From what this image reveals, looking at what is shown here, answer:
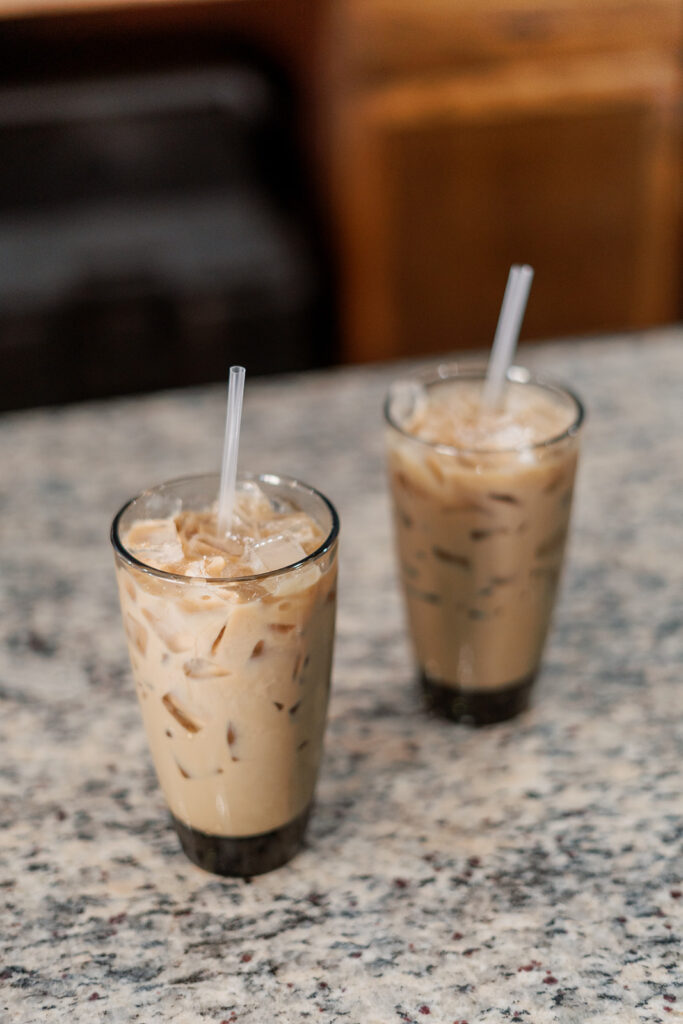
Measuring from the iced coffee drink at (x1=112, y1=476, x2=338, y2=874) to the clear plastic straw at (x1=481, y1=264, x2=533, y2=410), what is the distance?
0.65 ft

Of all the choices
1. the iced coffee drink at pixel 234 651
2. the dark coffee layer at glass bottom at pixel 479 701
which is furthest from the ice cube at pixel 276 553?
the dark coffee layer at glass bottom at pixel 479 701

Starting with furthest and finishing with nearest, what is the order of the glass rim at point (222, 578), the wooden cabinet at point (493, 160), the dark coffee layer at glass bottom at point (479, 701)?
the wooden cabinet at point (493, 160) < the dark coffee layer at glass bottom at point (479, 701) < the glass rim at point (222, 578)

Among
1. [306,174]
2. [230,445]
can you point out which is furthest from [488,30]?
[230,445]

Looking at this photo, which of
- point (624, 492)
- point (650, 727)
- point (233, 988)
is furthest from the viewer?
point (624, 492)

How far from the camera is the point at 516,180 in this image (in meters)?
2.61

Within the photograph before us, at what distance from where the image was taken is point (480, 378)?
917 mm

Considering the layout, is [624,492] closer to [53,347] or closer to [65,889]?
[65,889]

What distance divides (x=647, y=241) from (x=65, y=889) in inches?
97.9

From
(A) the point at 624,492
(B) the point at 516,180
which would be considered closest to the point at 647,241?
(B) the point at 516,180

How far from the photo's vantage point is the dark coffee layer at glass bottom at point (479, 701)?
0.87 meters

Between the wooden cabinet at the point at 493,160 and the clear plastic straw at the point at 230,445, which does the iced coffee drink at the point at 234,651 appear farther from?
the wooden cabinet at the point at 493,160

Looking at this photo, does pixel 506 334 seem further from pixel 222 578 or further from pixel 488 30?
pixel 488 30

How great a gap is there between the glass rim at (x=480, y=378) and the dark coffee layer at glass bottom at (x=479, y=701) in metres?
0.21

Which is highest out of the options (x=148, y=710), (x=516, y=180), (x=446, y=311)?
(x=148, y=710)
